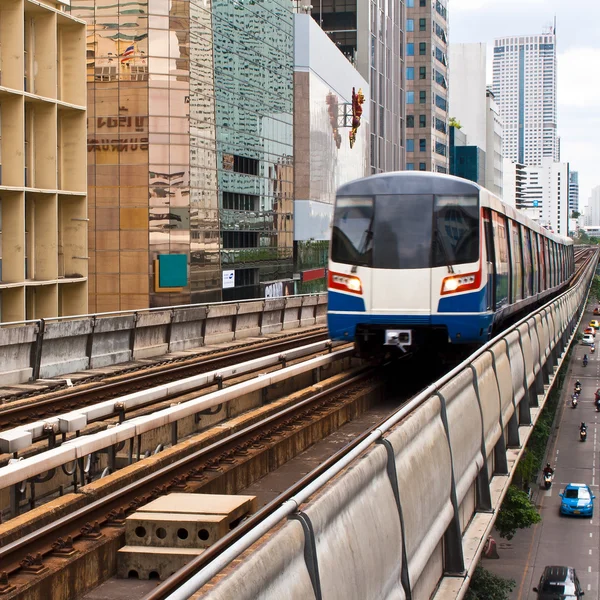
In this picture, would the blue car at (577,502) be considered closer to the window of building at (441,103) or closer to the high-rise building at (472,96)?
the window of building at (441,103)

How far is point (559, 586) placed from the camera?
31.0 meters

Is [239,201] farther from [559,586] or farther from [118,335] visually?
[118,335]

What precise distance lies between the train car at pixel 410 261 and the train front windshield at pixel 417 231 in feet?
0.05

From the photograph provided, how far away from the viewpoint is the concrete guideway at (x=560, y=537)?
37.0m

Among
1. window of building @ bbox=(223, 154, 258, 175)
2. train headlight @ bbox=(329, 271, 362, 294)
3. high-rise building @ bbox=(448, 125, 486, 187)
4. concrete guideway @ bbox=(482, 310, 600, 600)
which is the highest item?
high-rise building @ bbox=(448, 125, 486, 187)

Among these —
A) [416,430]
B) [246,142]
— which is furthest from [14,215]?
[246,142]

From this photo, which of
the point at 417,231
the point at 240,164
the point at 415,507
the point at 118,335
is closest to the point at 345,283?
the point at 417,231

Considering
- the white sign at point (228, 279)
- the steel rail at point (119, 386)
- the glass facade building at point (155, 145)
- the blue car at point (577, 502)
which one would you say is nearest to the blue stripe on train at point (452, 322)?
the steel rail at point (119, 386)

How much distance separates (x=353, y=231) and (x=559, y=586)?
18833mm

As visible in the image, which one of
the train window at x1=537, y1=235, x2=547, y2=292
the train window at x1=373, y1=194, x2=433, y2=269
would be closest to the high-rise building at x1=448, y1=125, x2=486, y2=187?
the train window at x1=537, y1=235, x2=547, y2=292

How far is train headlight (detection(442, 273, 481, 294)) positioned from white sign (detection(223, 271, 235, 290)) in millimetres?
35473

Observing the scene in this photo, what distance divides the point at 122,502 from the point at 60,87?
76.0ft

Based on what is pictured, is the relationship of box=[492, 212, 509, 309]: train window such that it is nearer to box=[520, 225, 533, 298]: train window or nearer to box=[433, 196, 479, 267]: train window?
box=[433, 196, 479, 267]: train window

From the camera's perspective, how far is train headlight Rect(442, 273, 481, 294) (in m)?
15.8
